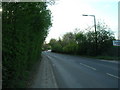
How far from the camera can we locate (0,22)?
5324 mm

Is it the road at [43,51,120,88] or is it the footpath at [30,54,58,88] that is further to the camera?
the road at [43,51,120,88]

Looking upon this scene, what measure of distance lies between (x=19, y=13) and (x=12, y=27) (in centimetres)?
73

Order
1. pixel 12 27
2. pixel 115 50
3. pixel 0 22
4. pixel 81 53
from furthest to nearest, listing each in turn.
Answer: pixel 81 53 < pixel 115 50 < pixel 12 27 < pixel 0 22

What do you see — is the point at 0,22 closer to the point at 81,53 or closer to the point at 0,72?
the point at 0,72

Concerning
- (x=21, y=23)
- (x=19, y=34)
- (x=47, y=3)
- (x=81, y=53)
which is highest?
(x=47, y=3)

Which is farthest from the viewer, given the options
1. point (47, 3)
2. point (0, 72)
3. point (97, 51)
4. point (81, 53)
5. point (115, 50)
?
point (81, 53)

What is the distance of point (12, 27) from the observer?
5.95 m

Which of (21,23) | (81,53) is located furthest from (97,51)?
(21,23)

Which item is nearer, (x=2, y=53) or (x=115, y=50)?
(x=2, y=53)

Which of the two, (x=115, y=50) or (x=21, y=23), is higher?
(x=21, y=23)

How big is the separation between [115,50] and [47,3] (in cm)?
2689

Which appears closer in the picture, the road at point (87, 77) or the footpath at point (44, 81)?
the footpath at point (44, 81)

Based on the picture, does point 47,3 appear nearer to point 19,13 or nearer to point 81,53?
point 19,13

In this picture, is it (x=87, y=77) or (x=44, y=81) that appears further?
(x=87, y=77)
